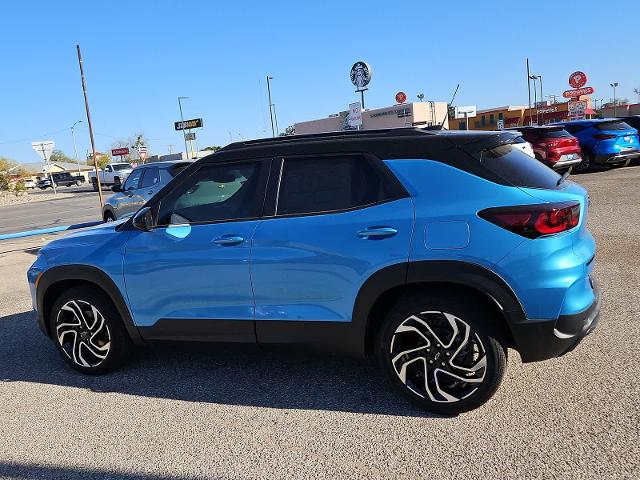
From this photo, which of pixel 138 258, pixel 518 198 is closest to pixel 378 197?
pixel 518 198

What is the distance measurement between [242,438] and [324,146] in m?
1.94

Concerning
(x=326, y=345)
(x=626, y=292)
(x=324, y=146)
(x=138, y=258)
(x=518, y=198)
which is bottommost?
(x=626, y=292)

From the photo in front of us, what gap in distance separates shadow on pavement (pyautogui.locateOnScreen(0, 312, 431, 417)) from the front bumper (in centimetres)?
77

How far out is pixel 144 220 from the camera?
400 cm

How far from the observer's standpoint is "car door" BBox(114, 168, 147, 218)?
10.8 meters

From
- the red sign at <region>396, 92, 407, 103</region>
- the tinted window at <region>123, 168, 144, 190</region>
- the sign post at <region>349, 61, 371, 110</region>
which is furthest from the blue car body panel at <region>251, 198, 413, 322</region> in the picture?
the red sign at <region>396, 92, 407, 103</region>

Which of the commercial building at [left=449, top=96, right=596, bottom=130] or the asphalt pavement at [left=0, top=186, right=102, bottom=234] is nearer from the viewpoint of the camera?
the asphalt pavement at [left=0, top=186, right=102, bottom=234]

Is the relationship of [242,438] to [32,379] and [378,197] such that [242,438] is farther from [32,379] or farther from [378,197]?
[32,379]

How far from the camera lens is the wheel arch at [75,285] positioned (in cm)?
413

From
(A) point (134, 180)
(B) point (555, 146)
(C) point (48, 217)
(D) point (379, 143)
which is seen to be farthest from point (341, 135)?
(C) point (48, 217)

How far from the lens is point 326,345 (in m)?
3.54

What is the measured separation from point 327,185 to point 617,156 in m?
15.7

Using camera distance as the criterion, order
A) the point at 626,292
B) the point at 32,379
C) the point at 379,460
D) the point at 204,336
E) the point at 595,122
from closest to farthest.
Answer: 1. the point at 379,460
2. the point at 204,336
3. the point at 32,379
4. the point at 626,292
5. the point at 595,122

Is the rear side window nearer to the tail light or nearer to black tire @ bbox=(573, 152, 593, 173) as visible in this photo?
black tire @ bbox=(573, 152, 593, 173)
